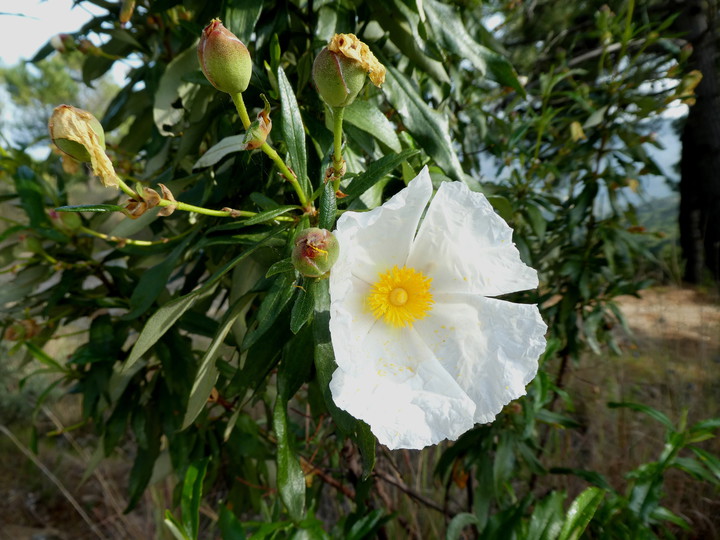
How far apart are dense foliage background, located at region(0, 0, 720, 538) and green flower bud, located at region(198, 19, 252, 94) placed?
4.3 inches

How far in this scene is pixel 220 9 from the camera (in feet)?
3.37

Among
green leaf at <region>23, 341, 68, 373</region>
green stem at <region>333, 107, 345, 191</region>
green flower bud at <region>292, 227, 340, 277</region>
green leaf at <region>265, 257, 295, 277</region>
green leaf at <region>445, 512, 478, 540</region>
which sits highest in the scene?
green stem at <region>333, 107, 345, 191</region>

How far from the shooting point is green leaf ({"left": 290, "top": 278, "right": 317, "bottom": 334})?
0.65m

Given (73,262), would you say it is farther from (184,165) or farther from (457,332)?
(457,332)

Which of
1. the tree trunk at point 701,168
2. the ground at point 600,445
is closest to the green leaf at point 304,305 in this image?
the ground at point 600,445

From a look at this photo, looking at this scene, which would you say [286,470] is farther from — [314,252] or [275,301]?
[314,252]

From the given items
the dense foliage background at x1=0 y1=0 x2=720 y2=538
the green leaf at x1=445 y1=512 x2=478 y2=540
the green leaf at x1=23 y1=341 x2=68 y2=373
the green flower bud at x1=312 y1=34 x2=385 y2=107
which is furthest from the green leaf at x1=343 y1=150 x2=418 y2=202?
the green leaf at x1=23 y1=341 x2=68 y2=373

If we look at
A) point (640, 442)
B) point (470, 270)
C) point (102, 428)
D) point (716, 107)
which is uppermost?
point (716, 107)

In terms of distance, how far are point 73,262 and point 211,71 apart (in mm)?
917

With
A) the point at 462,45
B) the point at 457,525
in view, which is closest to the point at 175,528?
the point at 457,525

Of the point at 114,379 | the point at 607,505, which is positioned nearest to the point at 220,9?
the point at 114,379

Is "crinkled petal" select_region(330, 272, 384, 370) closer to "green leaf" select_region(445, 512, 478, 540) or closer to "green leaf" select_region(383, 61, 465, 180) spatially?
"green leaf" select_region(383, 61, 465, 180)

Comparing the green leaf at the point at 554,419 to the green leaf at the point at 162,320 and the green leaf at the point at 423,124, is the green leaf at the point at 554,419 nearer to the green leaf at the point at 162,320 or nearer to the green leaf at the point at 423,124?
the green leaf at the point at 423,124

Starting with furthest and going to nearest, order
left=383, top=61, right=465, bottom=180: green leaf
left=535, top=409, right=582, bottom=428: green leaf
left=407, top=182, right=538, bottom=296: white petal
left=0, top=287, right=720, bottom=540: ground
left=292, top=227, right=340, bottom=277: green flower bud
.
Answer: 1. left=0, top=287, right=720, bottom=540: ground
2. left=535, top=409, right=582, bottom=428: green leaf
3. left=383, top=61, right=465, bottom=180: green leaf
4. left=407, top=182, right=538, bottom=296: white petal
5. left=292, top=227, right=340, bottom=277: green flower bud
